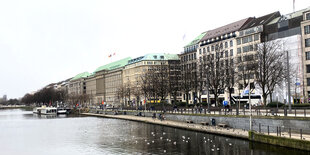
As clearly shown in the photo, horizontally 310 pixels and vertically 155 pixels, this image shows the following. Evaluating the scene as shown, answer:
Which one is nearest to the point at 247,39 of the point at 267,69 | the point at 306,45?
the point at 306,45

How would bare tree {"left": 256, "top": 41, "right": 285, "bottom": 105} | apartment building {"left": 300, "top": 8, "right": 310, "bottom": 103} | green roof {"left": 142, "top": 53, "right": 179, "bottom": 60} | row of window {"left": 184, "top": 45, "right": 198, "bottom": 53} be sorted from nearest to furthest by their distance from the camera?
bare tree {"left": 256, "top": 41, "right": 285, "bottom": 105} < apartment building {"left": 300, "top": 8, "right": 310, "bottom": 103} < row of window {"left": 184, "top": 45, "right": 198, "bottom": 53} < green roof {"left": 142, "top": 53, "right": 179, "bottom": 60}

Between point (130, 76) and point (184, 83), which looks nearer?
point (184, 83)

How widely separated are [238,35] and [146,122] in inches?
2142

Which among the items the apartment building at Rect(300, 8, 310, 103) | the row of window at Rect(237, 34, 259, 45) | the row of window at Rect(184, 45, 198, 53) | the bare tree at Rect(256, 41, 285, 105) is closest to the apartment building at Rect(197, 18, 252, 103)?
the row of window at Rect(237, 34, 259, 45)

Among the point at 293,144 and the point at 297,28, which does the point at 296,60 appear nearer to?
the point at 297,28

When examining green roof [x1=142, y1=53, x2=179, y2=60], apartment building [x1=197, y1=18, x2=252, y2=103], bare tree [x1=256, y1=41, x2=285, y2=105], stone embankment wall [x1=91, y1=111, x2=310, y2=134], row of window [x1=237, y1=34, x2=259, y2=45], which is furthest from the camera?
green roof [x1=142, y1=53, x2=179, y2=60]

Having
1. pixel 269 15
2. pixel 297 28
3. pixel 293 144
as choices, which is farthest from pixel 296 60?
pixel 293 144

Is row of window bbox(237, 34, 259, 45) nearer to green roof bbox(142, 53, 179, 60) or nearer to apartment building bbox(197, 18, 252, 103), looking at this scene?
apartment building bbox(197, 18, 252, 103)

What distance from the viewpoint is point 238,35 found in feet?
374

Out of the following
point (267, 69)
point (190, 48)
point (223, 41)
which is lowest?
point (267, 69)

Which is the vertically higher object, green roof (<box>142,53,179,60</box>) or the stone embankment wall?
green roof (<box>142,53,179,60</box>)

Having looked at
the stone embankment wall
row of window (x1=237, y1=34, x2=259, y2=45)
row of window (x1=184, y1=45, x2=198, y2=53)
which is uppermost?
row of window (x1=184, y1=45, x2=198, y2=53)

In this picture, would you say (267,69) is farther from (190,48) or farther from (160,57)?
(160,57)

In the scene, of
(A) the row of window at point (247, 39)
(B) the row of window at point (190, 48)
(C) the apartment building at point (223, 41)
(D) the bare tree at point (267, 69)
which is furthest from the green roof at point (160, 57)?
(D) the bare tree at point (267, 69)
